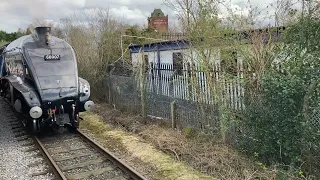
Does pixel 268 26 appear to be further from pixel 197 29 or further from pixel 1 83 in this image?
pixel 1 83

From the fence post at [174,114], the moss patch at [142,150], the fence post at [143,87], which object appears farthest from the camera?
the fence post at [143,87]

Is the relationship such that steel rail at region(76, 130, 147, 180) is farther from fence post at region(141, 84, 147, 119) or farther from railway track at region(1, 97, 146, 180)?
fence post at region(141, 84, 147, 119)

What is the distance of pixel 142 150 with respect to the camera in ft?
25.9

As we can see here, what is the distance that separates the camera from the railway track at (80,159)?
6527mm

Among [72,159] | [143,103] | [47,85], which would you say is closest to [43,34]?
[47,85]

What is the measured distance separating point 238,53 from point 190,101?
1.84 metres

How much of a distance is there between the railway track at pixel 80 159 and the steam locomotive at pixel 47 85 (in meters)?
0.52

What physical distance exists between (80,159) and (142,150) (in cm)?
145

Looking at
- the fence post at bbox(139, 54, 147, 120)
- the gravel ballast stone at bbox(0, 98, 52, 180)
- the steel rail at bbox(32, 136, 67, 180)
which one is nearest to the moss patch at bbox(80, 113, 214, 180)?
the fence post at bbox(139, 54, 147, 120)

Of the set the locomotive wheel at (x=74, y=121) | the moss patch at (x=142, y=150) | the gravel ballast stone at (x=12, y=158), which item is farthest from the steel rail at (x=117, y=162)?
the gravel ballast stone at (x=12, y=158)

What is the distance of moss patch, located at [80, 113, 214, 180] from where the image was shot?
20.8 ft

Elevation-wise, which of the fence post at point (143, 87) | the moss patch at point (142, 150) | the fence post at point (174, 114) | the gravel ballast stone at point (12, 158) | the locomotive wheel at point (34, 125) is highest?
the fence post at point (143, 87)

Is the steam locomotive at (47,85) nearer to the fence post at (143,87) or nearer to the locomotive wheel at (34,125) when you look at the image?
the locomotive wheel at (34,125)

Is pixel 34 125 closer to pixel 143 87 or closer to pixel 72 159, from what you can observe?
pixel 72 159
